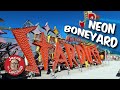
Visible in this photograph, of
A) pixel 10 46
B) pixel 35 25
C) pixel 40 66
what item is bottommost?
pixel 40 66

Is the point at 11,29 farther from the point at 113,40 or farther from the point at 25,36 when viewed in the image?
the point at 113,40

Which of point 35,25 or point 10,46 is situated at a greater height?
point 35,25

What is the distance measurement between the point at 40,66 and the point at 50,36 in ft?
2.50

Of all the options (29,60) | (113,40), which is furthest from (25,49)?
(113,40)

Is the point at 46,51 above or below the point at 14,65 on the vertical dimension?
above

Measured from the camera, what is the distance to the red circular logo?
7.80 meters

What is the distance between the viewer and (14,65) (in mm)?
7883

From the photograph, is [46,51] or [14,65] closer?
[14,65]

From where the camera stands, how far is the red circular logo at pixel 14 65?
7.80 m

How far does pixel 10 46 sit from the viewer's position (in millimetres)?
7797
